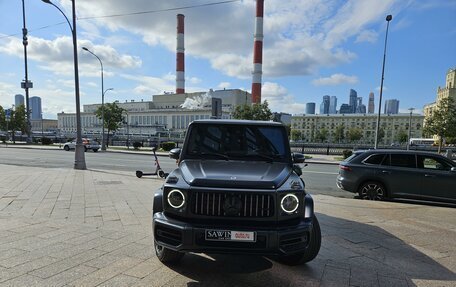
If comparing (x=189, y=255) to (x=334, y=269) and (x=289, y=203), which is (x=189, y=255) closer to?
(x=289, y=203)

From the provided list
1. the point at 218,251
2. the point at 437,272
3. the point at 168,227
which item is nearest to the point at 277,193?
the point at 218,251

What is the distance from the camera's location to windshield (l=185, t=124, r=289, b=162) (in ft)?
13.9

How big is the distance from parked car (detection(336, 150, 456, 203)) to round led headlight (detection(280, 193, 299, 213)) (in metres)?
6.32

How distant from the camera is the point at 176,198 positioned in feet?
10.7

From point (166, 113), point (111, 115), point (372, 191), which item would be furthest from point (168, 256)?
point (166, 113)

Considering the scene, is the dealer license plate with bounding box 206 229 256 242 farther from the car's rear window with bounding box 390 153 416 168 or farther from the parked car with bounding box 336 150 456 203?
the car's rear window with bounding box 390 153 416 168

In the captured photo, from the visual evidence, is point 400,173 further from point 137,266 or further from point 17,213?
point 17,213

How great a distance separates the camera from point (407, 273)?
3.85 meters

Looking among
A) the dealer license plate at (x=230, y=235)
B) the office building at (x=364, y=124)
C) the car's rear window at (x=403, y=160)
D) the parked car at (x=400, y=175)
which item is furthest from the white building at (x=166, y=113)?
the dealer license plate at (x=230, y=235)

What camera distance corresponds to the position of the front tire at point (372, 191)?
871 centimetres

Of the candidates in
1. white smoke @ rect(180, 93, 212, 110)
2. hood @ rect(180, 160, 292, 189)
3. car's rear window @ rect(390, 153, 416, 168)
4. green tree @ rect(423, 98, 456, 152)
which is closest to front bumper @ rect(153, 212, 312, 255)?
hood @ rect(180, 160, 292, 189)

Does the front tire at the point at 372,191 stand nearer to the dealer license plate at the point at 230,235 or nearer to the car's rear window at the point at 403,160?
the car's rear window at the point at 403,160

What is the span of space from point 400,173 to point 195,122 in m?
6.59

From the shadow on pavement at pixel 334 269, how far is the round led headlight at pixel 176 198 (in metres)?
0.93
